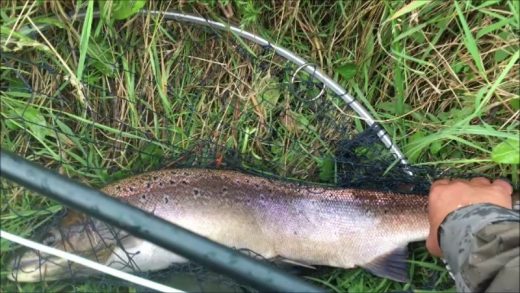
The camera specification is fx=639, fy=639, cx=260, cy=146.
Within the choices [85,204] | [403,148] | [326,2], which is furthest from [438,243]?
[85,204]

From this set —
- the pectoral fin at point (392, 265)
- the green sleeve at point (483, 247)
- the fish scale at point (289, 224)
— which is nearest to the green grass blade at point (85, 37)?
the fish scale at point (289, 224)

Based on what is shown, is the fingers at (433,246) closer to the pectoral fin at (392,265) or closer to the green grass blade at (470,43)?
the pectoral fin at (392,265)

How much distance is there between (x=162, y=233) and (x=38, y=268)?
93 centimetres

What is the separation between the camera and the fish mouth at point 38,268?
1.94 metres

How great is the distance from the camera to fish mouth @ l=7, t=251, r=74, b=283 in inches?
76.4

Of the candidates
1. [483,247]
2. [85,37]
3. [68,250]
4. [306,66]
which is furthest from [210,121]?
[483,247]

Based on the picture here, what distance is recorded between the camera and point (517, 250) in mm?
1521

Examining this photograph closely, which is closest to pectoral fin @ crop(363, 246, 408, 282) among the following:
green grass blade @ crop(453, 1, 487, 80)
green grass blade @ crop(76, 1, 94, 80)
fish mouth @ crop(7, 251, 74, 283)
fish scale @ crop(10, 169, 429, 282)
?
fish scale @ crop(10, 169, 429, 282)

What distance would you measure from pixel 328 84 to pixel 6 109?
1073mm

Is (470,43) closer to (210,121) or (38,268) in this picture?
(210,121)

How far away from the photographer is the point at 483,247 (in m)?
1.60

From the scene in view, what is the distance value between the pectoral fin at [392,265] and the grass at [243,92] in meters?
0.07

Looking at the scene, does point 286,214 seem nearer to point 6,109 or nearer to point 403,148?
point 403,148

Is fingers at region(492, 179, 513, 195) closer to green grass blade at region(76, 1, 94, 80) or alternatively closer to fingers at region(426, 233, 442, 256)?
fingers at region(426, 233, 442, 256)
